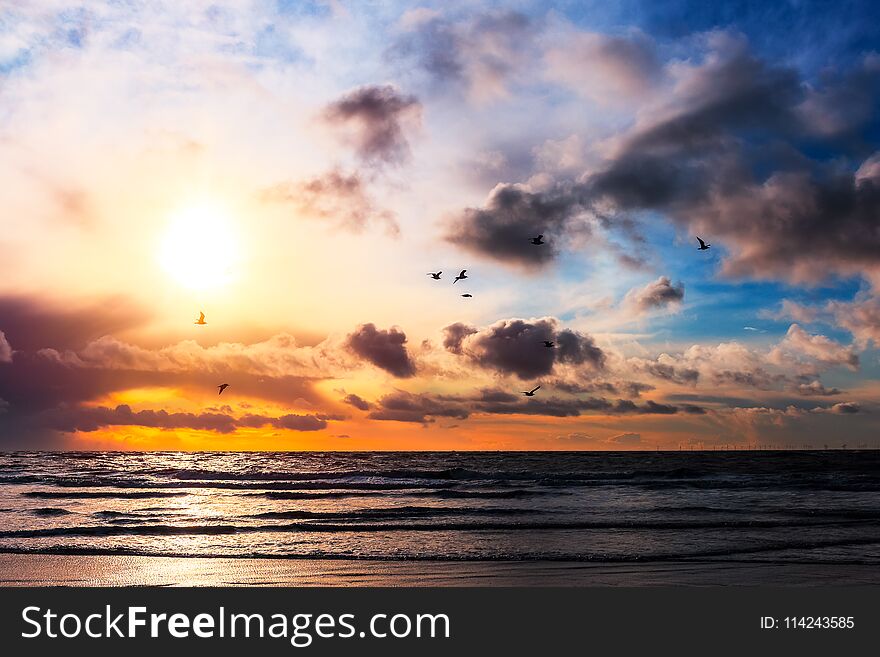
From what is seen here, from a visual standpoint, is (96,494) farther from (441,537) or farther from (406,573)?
(406,573)

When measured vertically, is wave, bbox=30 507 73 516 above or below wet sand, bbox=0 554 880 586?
below

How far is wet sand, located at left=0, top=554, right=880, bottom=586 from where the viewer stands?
48.9ft

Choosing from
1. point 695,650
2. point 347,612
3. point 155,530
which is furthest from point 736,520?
point 155,530

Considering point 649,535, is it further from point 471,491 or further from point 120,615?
point 471,491

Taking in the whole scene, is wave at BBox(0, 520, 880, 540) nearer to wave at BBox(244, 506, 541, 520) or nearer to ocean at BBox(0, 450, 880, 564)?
ocean at BBox(0, 450, 880, 564)

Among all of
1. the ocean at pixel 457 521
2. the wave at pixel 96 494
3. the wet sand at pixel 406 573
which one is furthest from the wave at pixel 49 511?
the wet sand at pixel 406 573

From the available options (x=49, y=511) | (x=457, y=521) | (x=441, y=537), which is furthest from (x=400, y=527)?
(x=49, y=511)

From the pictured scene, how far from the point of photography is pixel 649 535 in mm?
22078

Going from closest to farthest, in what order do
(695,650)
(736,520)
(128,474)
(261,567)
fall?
1. (695,650)
2. (261,567)
3. (736,520)
4. (128,474)

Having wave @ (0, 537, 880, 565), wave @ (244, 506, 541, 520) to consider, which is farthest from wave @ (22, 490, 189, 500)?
wave @ (0, 537, 880, 565)

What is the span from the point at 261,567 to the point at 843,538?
1742 cm

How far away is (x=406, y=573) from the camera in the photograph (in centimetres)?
1597

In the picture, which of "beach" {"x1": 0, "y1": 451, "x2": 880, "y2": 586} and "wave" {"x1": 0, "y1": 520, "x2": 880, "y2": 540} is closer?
"beach" {"x1": 0, "y1": 451, "x2": 880, "y2": 586}

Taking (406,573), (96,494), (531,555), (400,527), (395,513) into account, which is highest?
(406,573)
